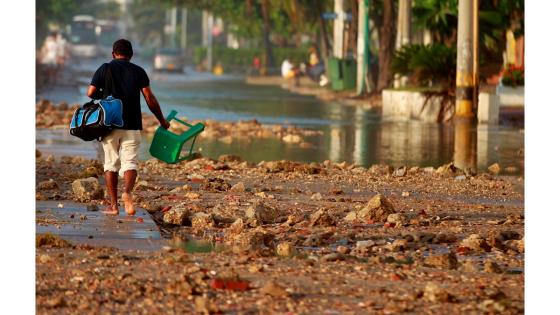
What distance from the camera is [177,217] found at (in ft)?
44.6

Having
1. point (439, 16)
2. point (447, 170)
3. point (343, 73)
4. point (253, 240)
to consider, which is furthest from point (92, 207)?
point (343, 73)

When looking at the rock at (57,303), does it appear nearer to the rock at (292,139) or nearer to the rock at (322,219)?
the rock at (322,219)

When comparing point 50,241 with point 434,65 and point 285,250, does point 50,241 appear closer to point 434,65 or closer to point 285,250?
point 285,250

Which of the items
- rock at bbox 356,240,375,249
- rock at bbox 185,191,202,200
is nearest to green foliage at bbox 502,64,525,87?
rock at bbox 185,191,202,200

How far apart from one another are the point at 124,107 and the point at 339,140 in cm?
1388

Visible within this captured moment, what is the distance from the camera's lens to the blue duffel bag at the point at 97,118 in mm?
13078

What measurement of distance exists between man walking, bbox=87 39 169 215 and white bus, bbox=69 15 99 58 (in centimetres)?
9915

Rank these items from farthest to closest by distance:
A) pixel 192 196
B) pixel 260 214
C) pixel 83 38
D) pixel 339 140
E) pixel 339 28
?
1. pixel 83 38
2. pixel 339 28
3. pixel 339 140
4. pixel 192 196
5. pixel 260 214

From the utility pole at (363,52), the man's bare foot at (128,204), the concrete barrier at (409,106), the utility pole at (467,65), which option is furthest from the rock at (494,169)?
the utility pole at (363,52)

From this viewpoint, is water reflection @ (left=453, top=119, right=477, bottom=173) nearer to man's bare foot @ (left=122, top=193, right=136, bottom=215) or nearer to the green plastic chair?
the green plastic chair

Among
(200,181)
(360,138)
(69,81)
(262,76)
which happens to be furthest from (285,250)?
(262,76)

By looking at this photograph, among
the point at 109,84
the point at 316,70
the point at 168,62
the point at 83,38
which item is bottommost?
the point at 109,84

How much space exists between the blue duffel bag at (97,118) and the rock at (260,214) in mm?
1465

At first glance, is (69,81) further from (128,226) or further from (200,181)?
(128,226)
